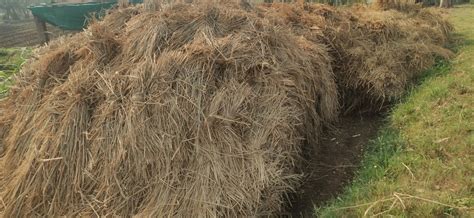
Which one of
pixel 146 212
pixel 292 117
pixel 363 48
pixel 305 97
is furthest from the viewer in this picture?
pixel 363 48

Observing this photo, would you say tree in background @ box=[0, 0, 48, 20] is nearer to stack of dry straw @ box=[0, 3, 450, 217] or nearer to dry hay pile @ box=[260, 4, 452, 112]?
dry hay pile @ box=[260, 4, 452, 112]

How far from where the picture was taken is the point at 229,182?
9.55 feet

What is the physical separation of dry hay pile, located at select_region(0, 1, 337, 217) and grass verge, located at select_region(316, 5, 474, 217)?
62 centimetres

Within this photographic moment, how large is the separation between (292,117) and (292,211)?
823 mm

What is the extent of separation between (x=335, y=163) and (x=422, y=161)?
932 mm

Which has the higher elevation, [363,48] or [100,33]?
[100,33]

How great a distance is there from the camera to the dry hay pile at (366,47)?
213 inches

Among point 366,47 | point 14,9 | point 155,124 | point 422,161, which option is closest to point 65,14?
point 366,47

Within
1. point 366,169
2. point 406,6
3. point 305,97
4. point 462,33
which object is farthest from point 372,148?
point 462,33

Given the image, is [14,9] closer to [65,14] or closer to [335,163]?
[65,14]

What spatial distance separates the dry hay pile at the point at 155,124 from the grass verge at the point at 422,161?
0.62 meters

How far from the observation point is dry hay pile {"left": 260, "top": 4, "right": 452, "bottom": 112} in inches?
213

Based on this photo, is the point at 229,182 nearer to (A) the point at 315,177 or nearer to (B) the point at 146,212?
(B) the point at 146,212

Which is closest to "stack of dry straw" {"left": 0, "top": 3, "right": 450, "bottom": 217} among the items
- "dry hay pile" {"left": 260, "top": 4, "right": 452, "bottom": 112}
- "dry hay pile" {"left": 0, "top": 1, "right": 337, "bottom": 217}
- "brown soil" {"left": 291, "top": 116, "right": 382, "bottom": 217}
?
"dry hay pile" {"left": 0, "top": 1, "right": 337, "bottom": 217}
